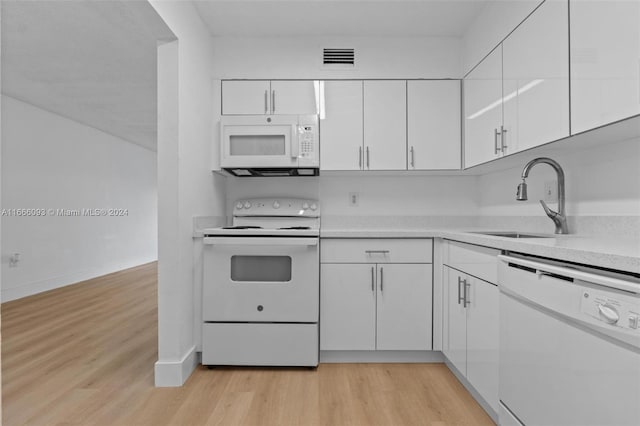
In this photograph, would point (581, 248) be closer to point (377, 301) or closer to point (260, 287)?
point (377, 301)

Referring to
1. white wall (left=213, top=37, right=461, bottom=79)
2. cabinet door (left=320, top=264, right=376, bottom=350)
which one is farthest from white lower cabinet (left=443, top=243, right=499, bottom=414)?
white wall (left=213, top=37, right=461, bottom=79)

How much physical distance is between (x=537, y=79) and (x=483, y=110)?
1.91 feet

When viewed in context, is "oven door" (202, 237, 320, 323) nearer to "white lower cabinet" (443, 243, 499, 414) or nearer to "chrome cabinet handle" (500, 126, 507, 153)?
"white lower cabinet" (443, 243, 499, 414)

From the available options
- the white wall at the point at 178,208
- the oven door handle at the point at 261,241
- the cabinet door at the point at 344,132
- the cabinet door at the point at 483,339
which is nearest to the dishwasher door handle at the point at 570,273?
the cabinet door at the point at 483,339

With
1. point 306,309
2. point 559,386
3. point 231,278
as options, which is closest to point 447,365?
point 306,309

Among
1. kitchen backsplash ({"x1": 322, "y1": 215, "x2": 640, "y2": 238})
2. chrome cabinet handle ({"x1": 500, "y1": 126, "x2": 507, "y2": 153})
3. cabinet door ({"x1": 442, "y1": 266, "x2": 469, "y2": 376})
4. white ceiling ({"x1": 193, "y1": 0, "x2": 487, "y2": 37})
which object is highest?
white ceiling ({"x1": 193, "y1": 0, "x2": 487, "y2": 37})

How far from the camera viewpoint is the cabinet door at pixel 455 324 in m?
1.95

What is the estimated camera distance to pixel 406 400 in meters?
1.86

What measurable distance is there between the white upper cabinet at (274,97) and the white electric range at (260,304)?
0.96 m

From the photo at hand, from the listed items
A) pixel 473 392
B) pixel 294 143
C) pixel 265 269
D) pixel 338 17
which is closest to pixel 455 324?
pixel 473 392

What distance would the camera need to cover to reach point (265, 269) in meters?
2.34

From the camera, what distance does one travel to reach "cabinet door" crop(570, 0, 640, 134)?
1174 millimetres

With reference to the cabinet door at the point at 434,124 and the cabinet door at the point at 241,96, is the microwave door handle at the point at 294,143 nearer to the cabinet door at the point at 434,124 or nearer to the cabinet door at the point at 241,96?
the cabinet door at the point at 241,96

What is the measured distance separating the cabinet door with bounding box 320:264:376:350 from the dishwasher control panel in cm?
137
